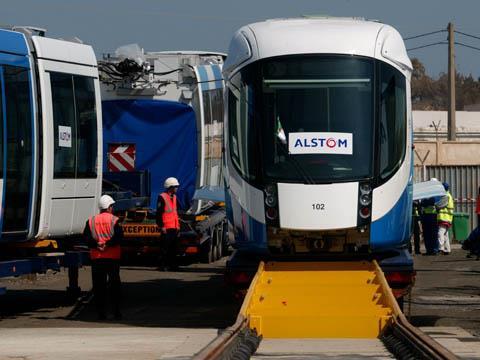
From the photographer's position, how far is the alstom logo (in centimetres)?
1599

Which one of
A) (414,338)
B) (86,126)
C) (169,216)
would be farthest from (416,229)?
(414,338)

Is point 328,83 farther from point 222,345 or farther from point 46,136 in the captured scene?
point 222,345

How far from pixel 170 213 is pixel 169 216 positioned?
3.1 inches

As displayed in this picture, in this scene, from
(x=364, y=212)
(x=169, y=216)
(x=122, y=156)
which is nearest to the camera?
(x=364, y=212)

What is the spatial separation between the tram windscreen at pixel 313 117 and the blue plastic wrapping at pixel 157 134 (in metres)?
9.59

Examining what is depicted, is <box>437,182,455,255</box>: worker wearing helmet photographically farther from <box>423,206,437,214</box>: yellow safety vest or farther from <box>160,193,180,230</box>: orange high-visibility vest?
<box>160,193,180,230</box>: orange high-visibility vest

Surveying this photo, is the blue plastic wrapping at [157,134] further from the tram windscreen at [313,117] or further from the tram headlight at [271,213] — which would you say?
the tram headlight at [271,213]

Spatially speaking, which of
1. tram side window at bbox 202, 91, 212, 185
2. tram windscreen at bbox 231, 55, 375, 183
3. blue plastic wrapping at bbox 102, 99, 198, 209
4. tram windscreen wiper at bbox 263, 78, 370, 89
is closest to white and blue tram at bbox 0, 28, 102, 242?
tram windscreen at bbox 231, 55, 375, 183

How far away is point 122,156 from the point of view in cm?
2573

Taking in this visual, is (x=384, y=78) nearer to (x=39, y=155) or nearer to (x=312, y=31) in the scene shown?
(x=312, y=31)

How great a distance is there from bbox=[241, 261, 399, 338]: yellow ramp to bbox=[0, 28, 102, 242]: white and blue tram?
3.36 metres

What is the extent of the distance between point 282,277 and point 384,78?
2814 millimetres

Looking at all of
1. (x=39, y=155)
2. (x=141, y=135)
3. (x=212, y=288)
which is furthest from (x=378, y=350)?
(x=141, y=135)

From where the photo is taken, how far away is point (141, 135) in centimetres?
2597
